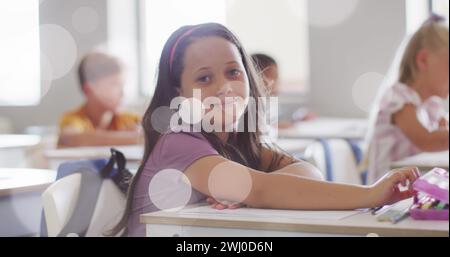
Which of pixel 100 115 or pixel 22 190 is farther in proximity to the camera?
pixel 100 115

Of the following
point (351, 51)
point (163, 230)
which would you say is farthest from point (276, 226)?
point (351, 51)

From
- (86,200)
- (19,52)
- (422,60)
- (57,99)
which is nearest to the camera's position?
(86,200)

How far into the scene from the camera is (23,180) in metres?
1.36

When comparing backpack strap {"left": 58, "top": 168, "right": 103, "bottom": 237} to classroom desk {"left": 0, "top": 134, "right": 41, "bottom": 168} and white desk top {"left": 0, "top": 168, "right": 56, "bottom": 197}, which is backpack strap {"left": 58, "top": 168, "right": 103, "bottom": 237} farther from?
classroom desk {"left": 0, "top": 134, "right": 41, "bottom": 168}

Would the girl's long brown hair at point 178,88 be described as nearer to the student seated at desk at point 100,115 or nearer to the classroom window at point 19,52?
the classroom window at point 19,52

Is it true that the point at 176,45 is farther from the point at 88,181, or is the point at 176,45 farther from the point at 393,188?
the point at 393,188

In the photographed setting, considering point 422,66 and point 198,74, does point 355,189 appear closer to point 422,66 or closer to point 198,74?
point 198,74

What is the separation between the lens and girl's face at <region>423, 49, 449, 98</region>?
172 cm

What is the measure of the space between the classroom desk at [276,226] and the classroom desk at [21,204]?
1.47 feet

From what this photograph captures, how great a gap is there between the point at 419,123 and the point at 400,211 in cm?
105

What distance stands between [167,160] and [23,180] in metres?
0.48

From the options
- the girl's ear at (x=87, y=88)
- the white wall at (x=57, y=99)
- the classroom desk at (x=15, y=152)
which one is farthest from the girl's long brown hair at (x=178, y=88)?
the white wall at (x=57, y=99)
